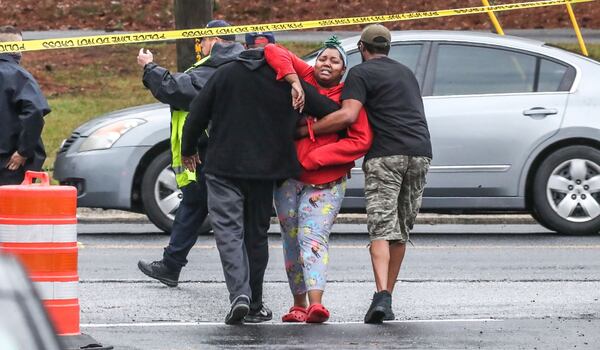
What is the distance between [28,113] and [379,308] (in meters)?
2.59

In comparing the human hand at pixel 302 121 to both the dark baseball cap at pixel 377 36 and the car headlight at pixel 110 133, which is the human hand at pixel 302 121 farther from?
the car headlight at pixel 110 133

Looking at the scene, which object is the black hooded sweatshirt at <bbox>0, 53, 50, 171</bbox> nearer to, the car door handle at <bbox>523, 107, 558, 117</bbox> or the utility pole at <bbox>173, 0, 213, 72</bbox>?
the car door handle at <bbox>523, 107, 558, 117</bbox>

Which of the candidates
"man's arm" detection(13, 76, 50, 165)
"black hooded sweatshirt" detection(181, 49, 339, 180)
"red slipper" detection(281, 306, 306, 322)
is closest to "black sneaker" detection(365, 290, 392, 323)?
"red slipper" detection(281, 306, 306, 322)

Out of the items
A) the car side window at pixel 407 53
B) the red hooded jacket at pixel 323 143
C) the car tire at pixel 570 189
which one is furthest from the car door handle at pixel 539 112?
the red hooded jacket at pixel 323 143

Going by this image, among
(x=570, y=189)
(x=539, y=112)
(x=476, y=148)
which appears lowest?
(x=570, y=189)

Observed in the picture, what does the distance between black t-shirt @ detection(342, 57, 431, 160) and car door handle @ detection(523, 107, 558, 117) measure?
4363 mm

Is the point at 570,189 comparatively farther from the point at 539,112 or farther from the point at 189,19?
the point at 189,19

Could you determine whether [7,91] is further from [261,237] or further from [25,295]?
[25,295]

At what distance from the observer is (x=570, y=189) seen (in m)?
12.2

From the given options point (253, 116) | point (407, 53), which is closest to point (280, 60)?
point (253, 116)

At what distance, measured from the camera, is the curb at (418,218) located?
13711mm

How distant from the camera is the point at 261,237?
788 centimetres

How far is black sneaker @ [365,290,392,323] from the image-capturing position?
25.3 ft

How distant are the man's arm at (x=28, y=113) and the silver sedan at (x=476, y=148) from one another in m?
3.06
